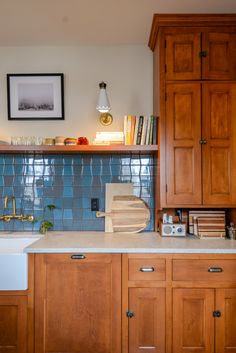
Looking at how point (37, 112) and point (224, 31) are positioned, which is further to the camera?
point (37, 112)

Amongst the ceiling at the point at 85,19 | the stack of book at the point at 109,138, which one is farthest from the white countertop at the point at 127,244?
the ceiling at the point at 85,19

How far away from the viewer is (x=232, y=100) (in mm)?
2223

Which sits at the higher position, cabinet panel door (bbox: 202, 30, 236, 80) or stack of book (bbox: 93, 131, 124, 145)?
cabinet panel door (bbox: 202, 30, 236, 80)

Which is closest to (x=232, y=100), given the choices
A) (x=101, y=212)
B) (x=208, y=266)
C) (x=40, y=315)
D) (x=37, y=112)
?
(x=208, y=266)

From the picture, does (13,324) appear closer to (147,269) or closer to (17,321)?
(17,321)

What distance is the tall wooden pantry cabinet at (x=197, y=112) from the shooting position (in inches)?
87.5

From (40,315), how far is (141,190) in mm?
1221

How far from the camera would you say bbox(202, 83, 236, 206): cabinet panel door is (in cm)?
222

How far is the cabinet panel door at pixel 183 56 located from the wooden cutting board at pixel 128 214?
1.01 metres

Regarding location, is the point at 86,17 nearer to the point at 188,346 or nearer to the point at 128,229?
the point at 128,229

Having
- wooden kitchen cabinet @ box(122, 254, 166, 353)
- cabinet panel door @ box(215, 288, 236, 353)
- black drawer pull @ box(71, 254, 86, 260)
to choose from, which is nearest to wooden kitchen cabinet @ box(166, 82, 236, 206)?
wooden kitchen cabinet @ box(122, 254, 166, 353)

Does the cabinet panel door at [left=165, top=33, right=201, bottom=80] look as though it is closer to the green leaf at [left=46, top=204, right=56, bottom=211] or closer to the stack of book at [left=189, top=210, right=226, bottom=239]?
the stack of book at [left=189, top=210, right=226, bottom=239]

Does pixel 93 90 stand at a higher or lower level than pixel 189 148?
higher

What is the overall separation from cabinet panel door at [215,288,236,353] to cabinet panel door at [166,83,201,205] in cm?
63
